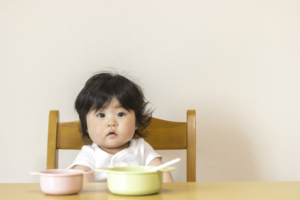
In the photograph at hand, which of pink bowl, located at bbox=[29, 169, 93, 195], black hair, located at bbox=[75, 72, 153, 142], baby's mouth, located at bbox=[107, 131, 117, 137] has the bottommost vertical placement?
pink bowl, located at bbox=[29, 169, 93, 195]

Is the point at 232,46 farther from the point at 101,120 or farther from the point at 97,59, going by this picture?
the point at 101,120

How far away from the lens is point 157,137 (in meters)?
1.14

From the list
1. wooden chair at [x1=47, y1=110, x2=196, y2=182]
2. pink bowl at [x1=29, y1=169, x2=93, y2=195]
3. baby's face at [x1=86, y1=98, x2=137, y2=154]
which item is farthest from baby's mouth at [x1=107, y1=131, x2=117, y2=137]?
pink bowl at [x1=29, y1=169, x2=93, y2=195]

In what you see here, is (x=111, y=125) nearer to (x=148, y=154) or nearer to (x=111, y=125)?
(x=111, y=125)

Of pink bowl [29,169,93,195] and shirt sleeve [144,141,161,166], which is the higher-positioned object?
pink bowl [29,169,93,195]

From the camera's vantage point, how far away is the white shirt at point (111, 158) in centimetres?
94

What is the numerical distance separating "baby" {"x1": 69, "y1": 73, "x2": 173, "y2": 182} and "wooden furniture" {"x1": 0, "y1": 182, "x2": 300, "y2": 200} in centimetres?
31

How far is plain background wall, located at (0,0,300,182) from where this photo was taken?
4.40ft

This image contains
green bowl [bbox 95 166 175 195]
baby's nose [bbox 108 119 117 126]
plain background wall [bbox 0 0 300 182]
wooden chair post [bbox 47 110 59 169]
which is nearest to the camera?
green bowl [bbox 95 166 175 195]

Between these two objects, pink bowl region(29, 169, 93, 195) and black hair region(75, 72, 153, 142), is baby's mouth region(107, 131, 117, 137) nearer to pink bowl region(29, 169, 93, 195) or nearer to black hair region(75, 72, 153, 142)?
black hair region(75, 72, 153, 142)

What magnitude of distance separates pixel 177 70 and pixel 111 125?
0.54 meters

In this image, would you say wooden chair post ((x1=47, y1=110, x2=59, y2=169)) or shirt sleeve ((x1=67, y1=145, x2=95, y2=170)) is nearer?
shirt sleeve ((x1=67, y1=145, x2=95, y2=170))

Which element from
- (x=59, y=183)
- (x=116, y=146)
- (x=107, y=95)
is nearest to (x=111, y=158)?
(x=116, y=146)

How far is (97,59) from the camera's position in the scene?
1354 mm
